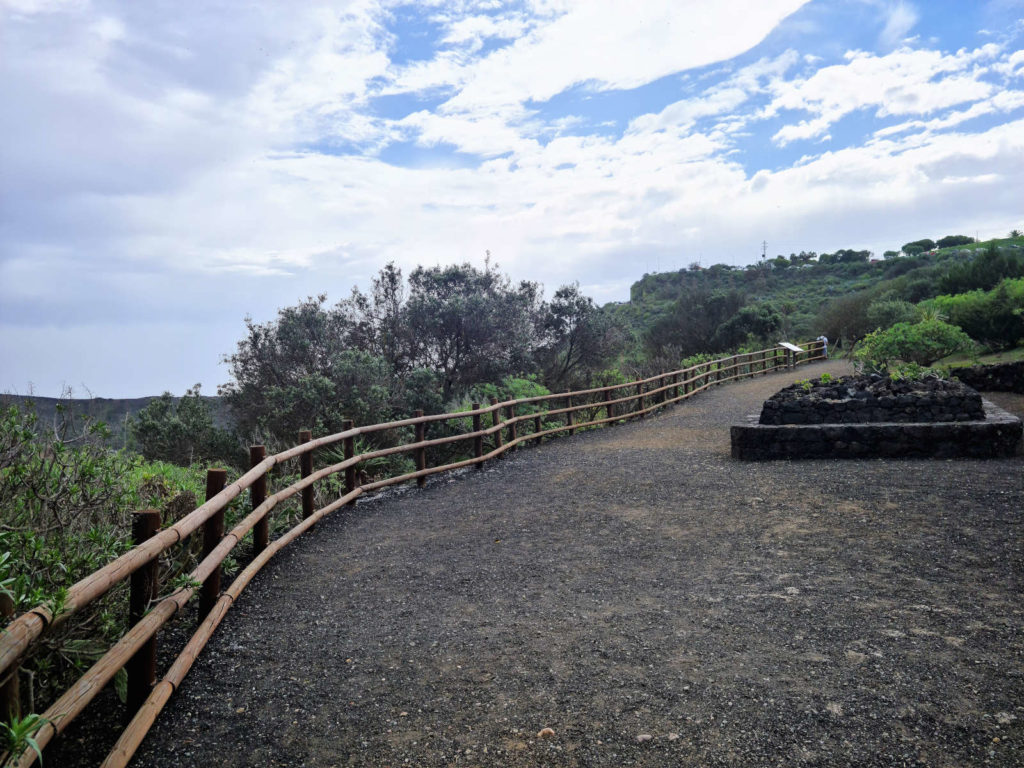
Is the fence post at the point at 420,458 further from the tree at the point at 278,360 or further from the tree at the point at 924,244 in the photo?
the tree at the point at 924,244

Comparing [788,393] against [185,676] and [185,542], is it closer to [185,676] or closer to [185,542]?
[185,542]

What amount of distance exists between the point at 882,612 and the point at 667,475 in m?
4.86

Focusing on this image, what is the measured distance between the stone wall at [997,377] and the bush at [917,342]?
1899 mm

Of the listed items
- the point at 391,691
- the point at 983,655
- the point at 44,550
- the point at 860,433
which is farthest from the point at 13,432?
the point at 860,433

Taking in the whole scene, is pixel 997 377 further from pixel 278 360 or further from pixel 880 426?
pixel 278 360

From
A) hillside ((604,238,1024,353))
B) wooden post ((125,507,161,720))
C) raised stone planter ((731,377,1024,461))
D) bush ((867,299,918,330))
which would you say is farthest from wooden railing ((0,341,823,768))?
bush ((867,299,918,330))

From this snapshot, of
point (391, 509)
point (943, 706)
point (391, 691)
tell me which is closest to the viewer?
point (943, 706)

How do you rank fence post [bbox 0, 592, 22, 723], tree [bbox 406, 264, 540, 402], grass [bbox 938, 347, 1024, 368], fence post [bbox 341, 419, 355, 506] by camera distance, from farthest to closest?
1. grass [bbox 938, 347, 1024, 368]
2. tree [bbox 406, 264, 540, 402]
3. fence post [bbox 341, 419, 355, 506]
4. fence post [bbox 0, 592, 22, 723]

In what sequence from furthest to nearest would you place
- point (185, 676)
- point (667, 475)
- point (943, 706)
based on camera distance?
point (667, 475) → point (185, 676) → point (943, 706)

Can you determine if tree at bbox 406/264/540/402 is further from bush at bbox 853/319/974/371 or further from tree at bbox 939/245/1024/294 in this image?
tree at bbox 939/245/1024/294

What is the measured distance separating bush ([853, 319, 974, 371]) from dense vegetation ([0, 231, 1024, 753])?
→ 2.2 inches

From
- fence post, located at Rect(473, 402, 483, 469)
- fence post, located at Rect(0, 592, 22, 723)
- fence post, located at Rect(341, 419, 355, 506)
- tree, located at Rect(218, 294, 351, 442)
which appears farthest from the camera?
tree, located at Rect(218, 294, 351, 442)

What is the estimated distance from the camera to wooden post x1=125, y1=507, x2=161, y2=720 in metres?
3.30

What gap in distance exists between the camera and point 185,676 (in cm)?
374
